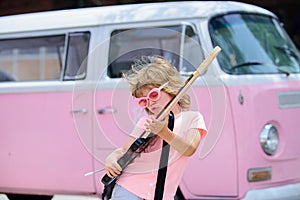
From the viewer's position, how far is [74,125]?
5.32 metres

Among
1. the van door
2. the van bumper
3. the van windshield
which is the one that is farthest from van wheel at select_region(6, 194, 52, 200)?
the van windshield

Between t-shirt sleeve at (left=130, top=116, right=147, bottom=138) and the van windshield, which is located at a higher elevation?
the van windshield

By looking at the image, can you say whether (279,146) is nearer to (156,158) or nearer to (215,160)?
(215,160)

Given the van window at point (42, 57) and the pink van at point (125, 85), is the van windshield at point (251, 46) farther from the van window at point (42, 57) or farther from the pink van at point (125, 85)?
the van window at point (42, 57)

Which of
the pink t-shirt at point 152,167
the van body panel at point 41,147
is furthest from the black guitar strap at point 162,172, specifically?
the van body panel at point 41,147

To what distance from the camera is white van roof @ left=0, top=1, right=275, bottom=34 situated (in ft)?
16.9

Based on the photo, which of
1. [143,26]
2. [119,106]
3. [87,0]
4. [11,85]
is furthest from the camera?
[87,0]

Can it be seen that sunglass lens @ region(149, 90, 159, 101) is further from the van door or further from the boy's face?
the van door

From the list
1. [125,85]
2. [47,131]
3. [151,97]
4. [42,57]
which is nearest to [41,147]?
[47,131]

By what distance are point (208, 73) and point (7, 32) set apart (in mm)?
2184

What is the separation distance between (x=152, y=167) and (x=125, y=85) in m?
1.54

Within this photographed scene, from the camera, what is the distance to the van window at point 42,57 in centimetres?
549

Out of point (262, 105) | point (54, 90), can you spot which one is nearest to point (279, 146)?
point (262, 105)

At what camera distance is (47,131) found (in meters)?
5.41
